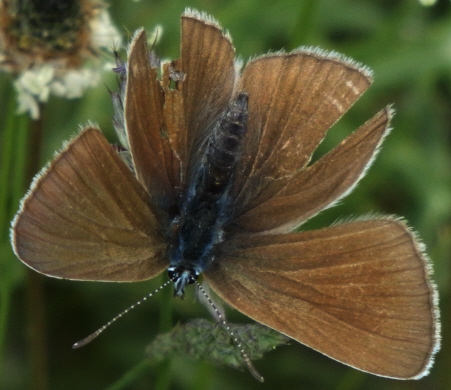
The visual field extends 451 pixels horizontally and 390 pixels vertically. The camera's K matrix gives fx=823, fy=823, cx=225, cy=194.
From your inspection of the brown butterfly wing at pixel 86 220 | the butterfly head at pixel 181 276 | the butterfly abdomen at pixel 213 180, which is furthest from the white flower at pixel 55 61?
the butterfly head at pixel 181 276

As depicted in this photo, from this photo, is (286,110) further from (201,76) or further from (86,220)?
(86,220)

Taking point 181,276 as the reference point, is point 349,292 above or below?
below

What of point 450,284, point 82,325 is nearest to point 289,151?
point 450,284

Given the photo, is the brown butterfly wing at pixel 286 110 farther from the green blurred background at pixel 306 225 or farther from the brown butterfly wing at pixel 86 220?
the green blurred background at pixel 306 225

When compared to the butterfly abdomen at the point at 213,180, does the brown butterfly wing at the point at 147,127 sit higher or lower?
→ higher

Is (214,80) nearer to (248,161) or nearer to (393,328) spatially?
(248,161)

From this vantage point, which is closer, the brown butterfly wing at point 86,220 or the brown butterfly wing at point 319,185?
the brown butterfly wing at point 86,220


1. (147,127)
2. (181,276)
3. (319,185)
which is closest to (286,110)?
(319,185)
